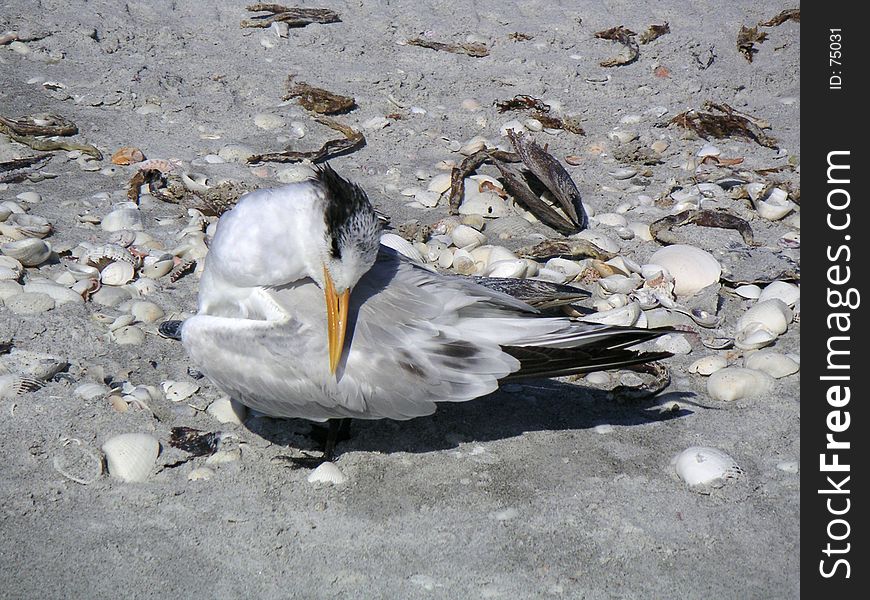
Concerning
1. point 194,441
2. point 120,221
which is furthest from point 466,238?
point 194,441

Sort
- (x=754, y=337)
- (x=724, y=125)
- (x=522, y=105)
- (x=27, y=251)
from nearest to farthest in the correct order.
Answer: (x=754, y=337) < (x=27, y=251) < (x=724, y=125) < (x=522, y=105)

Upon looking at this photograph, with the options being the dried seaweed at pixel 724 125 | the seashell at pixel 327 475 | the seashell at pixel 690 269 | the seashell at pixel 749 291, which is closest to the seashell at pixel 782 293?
the seashell at pixel 749 291

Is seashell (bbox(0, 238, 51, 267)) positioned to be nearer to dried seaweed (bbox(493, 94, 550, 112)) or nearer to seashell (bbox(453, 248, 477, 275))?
seashell (bbox(453, 248, 477, 275))

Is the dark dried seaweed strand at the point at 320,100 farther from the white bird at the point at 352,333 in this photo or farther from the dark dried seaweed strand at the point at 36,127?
the white bird at the point at 352,333

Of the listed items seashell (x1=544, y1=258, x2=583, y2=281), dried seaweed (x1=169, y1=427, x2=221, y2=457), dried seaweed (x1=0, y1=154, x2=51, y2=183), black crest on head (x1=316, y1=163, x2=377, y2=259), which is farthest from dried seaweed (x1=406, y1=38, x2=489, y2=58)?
dried seaweed (x1=169, y1=427, x2=221, y2=457)

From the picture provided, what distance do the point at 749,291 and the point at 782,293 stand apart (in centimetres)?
14

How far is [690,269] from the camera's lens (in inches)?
158

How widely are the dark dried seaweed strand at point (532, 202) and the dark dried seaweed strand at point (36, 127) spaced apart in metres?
2.32

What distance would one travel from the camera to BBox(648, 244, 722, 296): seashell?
13.1 ft

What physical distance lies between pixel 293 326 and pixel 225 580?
84 centimetres

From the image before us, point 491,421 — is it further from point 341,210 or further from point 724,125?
point 724,125

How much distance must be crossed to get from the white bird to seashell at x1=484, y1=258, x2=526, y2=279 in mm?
788
